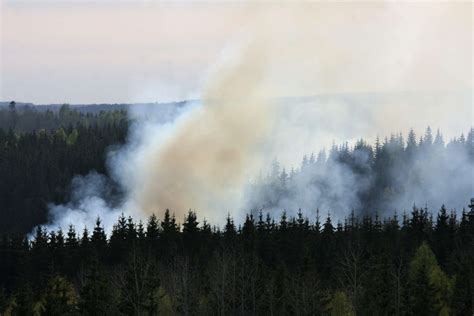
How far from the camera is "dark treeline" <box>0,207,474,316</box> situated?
71.2 meters

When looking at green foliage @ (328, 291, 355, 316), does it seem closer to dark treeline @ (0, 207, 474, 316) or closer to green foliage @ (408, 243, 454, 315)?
dark treeline @ (0, 207, 474, 316)

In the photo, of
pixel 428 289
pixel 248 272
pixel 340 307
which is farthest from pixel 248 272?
pixel 428 289

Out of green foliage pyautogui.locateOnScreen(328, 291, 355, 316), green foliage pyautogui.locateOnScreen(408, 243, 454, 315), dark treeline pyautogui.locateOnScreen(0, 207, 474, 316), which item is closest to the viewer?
dark treeline pyautogui.locateOnScreen(0, 207, 474, 316)

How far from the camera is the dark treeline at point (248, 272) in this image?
71.2 m

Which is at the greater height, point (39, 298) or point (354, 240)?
point (354, 240)

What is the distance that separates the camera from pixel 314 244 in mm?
111875

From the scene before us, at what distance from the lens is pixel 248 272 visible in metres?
86.3

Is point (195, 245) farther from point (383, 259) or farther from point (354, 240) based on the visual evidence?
point (383, 259)

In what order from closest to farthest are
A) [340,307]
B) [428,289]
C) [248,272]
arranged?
[428,289]
[340,307]
[248,272]

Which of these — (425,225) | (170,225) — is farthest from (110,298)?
(425,225)

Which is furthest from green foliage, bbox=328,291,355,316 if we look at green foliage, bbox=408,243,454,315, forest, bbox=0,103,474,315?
green foliage, bbox=408,243,454,315

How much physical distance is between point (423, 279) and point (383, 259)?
4.13m

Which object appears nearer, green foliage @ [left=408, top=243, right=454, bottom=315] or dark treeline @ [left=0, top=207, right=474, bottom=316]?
dark treeline @ [left=0, top=207, right=474, bottom=316]

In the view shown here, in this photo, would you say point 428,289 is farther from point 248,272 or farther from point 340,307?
point 248,272
